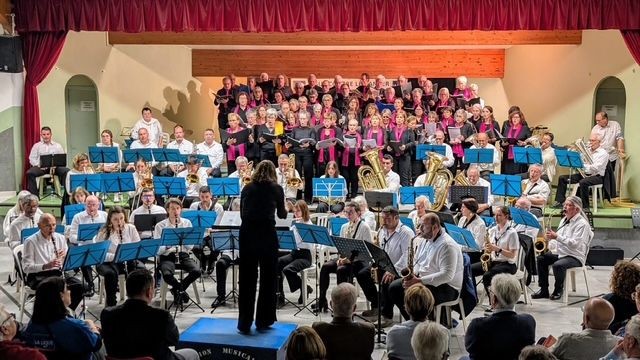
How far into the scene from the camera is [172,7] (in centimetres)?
1354

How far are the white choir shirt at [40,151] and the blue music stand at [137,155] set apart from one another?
79.4 inches

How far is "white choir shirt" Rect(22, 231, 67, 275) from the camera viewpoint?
827cm

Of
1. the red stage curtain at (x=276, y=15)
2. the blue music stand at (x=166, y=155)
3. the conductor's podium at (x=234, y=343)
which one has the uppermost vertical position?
the red stage curtain at (x=276, y=15)

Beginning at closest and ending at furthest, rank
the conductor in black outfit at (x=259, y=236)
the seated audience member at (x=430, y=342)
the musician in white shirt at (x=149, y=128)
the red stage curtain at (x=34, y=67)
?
the seated audience member at (x=430, y=342)
the conductor in black outfit at (x=259, y=236)
the red stage curtain at (x=34, y=67)
the musician in white shirt at (x=149, y=128)

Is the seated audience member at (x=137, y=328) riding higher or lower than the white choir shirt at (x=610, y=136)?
lower

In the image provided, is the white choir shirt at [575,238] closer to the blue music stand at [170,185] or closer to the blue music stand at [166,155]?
the blue music stand at [170,185]

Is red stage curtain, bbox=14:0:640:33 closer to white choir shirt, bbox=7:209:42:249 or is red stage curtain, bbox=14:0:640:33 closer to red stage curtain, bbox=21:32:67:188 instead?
red stage curtain, bbox=21:32:67:188

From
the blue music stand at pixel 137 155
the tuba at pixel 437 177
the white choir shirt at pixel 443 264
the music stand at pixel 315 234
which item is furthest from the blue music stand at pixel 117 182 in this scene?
the white choir shirt at pixel 443 264

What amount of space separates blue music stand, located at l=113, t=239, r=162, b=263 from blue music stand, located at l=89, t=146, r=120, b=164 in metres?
4.64

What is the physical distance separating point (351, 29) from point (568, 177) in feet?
15.1

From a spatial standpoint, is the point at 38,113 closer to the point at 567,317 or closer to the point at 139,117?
the point at 139,117

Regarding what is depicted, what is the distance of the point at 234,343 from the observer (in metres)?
6.01

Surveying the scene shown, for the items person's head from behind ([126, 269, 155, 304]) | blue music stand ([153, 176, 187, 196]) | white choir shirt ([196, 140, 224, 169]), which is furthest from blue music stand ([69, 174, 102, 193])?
person's head from behind ([126, 269, 155, 304])

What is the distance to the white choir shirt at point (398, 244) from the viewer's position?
27.1ft
